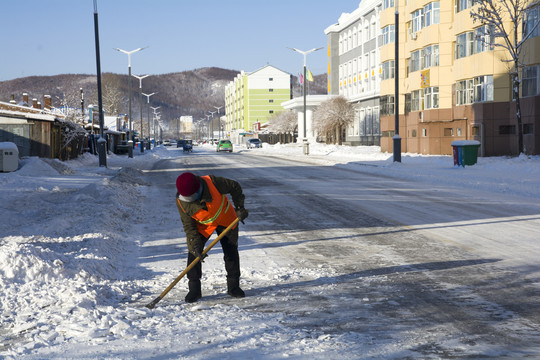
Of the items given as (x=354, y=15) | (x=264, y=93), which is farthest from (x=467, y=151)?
(x=264, y=93)

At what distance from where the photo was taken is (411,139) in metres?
47.7

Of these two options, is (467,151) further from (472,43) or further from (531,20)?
(472,43)

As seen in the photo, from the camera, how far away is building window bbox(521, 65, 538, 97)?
111 feet

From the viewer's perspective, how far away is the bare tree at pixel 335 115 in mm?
70750

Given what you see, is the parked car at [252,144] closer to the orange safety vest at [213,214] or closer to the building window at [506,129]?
the building window at [506,129]

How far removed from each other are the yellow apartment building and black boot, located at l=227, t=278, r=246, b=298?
28027mm

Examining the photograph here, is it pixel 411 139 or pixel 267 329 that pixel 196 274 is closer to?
pixel 267 329

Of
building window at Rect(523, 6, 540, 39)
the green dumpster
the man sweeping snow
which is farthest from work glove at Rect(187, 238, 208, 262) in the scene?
building window at Rect(523, 6, 540, 39)

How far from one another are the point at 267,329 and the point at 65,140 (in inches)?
1433

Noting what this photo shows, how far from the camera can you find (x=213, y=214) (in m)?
6.28

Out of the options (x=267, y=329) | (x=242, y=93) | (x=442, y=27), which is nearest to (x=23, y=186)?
(x=267, y=329)

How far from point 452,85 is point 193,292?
40.0 m

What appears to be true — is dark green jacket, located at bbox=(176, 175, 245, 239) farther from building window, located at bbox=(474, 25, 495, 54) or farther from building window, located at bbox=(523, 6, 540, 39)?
building window, located at bbox=(474, 25, 495, 54)

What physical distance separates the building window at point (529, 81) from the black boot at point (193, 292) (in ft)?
104
